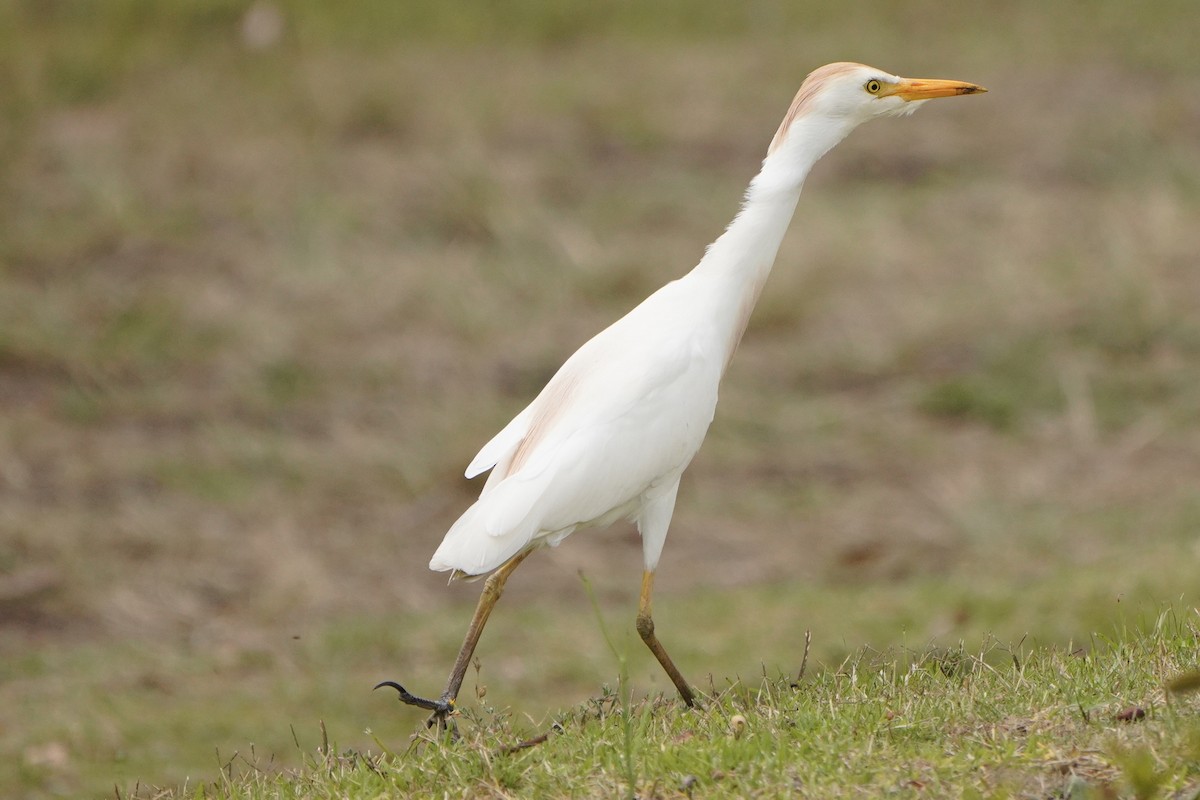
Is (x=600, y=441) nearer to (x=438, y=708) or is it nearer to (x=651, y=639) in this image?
(x=651, y=639)

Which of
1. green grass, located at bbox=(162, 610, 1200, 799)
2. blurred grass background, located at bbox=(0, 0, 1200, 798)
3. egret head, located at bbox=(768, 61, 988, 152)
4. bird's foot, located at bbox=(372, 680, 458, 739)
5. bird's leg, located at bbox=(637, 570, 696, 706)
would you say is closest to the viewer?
green grass, located at bbox=(162, 610, 1200, 799)

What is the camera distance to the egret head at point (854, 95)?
171 inches

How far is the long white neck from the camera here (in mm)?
4375

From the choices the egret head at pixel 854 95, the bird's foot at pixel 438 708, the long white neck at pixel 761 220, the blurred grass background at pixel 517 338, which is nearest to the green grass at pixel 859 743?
the bird's foot at pixel 438 708

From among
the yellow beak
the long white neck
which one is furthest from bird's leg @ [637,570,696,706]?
the yellow beak

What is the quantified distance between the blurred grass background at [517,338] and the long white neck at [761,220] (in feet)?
4.39

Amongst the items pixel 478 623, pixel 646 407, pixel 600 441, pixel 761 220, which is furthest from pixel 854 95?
pixel 478 623

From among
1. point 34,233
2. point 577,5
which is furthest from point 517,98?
point 34,233

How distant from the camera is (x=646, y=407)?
4.20 metres

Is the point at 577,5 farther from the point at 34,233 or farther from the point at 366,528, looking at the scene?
the point at 366,528

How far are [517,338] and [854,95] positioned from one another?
6.77 metres

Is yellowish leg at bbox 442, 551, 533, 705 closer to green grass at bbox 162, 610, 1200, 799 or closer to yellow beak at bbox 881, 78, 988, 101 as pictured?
green grass at bbox 162, 610, 1200, 799

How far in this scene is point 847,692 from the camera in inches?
150

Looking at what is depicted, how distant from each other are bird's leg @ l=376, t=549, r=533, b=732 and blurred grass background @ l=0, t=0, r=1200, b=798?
142 cm
